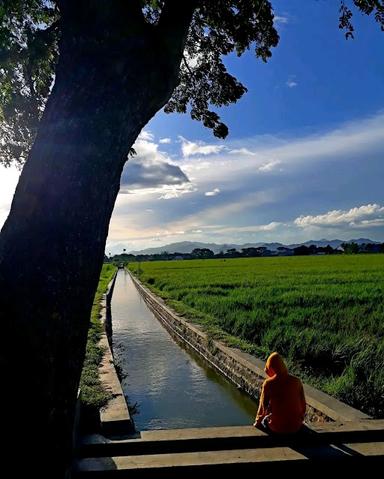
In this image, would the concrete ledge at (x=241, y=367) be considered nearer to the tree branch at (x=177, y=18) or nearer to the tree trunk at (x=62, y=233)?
the tree trunk at (x=62, y=233)

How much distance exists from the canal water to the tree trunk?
4290 millimetres

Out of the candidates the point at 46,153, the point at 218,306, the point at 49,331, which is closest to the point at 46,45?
the point at 46,153

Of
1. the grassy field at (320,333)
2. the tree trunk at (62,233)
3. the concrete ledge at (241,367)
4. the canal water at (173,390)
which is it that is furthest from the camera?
the canal water at (173,390)

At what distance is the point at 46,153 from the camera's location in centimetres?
223

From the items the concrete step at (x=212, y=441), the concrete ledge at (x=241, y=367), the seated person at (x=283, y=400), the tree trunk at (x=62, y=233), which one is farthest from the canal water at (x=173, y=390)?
the tree trunk at (x=62, y=233)

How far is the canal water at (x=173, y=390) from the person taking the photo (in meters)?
6.21

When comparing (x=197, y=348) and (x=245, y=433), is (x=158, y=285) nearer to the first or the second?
(x=197, y=348)

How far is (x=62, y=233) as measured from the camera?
2154 mm

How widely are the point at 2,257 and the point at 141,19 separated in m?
1.63

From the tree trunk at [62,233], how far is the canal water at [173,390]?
4290 millimetres

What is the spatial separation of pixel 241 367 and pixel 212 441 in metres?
3.33

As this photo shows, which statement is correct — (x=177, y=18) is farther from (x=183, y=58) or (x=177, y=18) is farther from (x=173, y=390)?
(x=173, y=390)

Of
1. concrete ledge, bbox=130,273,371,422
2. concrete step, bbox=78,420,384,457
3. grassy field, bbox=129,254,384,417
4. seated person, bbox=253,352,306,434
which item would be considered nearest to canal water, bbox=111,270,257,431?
concrete ledge, bbox=130,273,371,422

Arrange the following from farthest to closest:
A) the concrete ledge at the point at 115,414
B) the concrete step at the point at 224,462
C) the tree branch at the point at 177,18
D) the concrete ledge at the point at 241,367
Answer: the concrete ledge at the point at 241,367 → the concrete ledge at the point at 115,414 → the concrete step at the point at 224,462 → the tree branch at the point at 177,18
